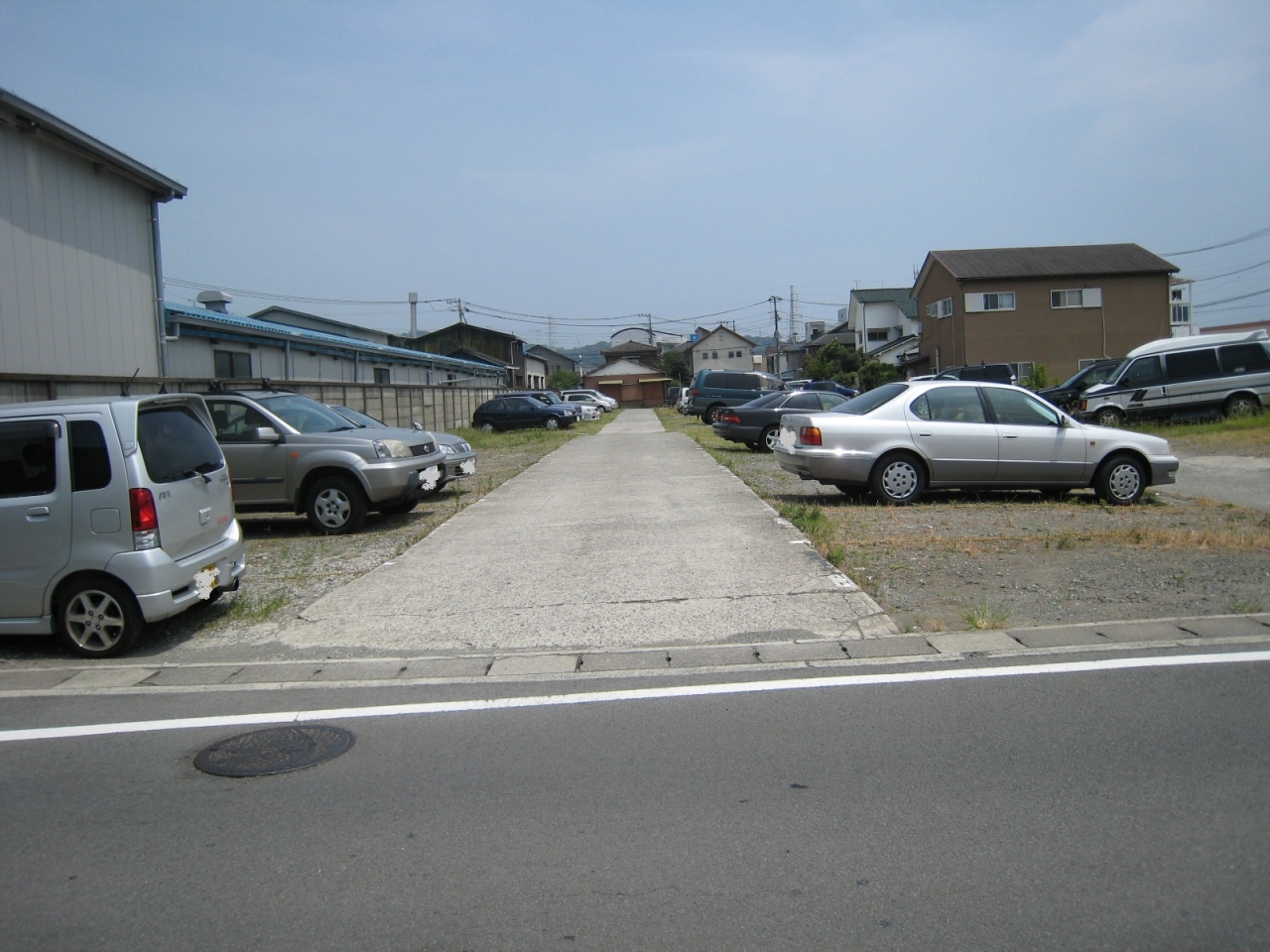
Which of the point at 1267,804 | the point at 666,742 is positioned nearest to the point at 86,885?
the point at 666,742

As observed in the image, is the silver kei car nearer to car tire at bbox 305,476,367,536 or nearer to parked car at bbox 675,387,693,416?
car tire at bbox 305,476,367,536

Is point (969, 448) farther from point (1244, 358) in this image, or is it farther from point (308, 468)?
point (1244, 358)

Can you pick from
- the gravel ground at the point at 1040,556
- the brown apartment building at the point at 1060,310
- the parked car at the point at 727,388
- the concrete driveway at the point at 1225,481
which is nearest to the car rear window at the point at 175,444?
the gravel ground at the point at 1040,556

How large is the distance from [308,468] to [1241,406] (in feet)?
66.3

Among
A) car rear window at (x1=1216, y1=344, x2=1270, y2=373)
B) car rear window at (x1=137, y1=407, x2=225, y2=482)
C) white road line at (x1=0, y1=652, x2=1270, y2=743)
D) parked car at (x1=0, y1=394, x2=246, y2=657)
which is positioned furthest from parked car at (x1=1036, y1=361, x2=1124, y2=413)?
parked car at (x1=0, y1=394, x2=246, y2=657)

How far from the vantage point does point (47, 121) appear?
14.5m

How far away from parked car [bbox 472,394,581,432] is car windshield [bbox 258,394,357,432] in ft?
73.6

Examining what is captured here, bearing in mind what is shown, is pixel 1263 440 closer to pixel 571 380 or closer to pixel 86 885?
pixel 86 885

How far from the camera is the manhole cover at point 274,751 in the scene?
185 inches

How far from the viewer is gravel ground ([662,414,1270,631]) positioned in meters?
7.16

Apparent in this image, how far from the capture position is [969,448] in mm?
11500

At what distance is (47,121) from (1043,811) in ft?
54.2

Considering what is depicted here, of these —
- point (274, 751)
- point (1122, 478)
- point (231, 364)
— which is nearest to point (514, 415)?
point (231, 364)

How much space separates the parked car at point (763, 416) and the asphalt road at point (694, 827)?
15801 mm
